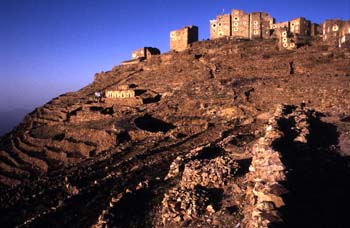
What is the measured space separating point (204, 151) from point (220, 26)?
3955cm

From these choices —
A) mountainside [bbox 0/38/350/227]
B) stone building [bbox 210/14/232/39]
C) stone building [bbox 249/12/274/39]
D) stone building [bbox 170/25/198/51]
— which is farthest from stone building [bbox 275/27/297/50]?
stone building [bbox 170/25/198/51]

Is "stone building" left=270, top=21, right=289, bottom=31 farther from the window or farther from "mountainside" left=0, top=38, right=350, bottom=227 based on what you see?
the window

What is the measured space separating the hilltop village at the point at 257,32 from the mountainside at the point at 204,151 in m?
1.89

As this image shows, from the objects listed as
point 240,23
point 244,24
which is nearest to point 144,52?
point 240,23

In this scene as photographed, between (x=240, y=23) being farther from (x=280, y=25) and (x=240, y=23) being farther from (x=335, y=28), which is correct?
(x=335, y=28)

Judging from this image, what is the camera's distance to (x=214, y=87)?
28.1 meters

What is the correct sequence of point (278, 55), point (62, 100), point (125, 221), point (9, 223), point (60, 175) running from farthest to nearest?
point (62, 100) → point (278, 55) → point (60, 175) → point (9, 223) → point (125, 221)

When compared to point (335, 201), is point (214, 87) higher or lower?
higher

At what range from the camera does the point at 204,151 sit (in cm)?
1220

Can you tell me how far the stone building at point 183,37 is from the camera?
48.3 meters

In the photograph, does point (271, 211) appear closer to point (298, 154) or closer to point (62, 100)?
point (298, 154)

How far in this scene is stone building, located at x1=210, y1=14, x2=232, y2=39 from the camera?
48125 mm

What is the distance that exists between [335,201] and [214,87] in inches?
834

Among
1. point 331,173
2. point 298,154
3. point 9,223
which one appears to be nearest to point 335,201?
point 331,173
